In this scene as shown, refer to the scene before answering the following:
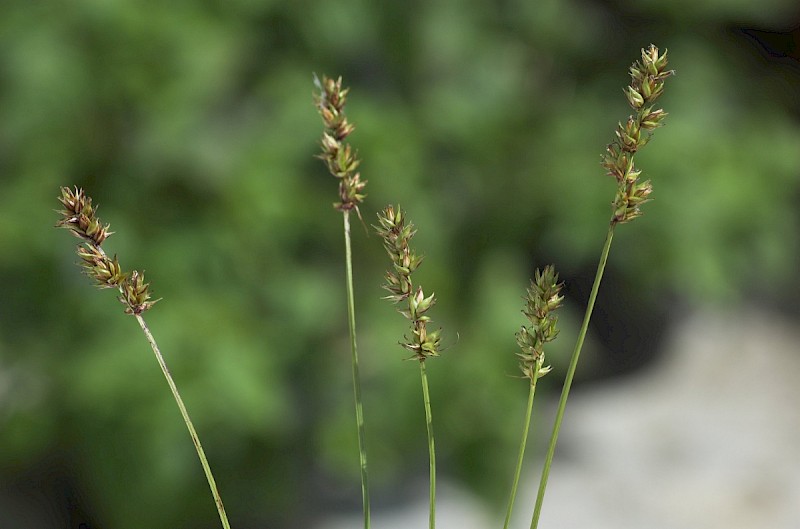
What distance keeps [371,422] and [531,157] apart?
0.53m

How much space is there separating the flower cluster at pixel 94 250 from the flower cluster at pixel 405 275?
0.34 feet

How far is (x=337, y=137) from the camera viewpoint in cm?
43

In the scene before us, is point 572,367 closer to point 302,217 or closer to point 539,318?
point 539,318

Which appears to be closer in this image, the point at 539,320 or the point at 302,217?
the point at 539,320

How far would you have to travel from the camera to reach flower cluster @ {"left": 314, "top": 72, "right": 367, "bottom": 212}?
0.42 m

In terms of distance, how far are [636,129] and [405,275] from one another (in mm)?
117

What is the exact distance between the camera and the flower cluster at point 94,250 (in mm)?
414

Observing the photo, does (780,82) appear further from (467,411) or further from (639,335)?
(467,411)

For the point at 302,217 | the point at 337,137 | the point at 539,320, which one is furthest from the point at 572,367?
the point at 302,217

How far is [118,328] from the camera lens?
1.45m

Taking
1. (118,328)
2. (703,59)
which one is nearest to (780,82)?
(703,59)

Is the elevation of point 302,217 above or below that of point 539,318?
above

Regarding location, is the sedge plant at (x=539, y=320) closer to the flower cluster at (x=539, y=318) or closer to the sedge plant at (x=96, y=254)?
the flower cluster at (x=539, y=318)

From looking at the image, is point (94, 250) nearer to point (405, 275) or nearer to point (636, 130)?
point (405, 275)
